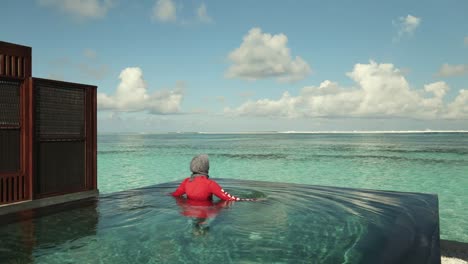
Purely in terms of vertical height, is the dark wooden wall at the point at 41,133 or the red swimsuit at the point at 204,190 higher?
the dark wooden wall at the point at 41,133

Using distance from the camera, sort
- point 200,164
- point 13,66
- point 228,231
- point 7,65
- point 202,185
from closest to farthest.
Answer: point 228,231
point 7,65
point 13,66
point 200,164
point 202,185

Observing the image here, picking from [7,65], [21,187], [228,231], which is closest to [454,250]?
[228,231]

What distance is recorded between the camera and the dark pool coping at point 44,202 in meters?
7.59

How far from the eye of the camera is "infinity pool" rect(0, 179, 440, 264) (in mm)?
4891

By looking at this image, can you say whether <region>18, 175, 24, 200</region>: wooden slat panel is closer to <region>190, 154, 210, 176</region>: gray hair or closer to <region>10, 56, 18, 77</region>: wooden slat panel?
<region>10, 56, 18, 77</region>: wooden slat panel

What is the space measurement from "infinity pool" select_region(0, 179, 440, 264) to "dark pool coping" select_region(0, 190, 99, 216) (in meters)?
0.37

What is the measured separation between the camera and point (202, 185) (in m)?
8.35

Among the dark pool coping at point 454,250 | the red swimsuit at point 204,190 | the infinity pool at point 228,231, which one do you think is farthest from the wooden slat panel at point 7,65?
the dark pool coping at point 454,250

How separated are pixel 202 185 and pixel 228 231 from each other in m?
2.40

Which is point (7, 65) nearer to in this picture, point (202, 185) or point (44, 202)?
point (44, 202)

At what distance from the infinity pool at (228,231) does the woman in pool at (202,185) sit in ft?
0.85

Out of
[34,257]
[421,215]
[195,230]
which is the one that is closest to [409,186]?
[421,215]

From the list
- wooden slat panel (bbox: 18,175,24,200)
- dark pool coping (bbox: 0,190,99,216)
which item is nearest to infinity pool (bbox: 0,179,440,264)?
dark pool coping (bbox: 0,190,99,216)

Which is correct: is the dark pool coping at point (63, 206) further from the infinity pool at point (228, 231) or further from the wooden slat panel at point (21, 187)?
the infinity pool at point (228, 231)
